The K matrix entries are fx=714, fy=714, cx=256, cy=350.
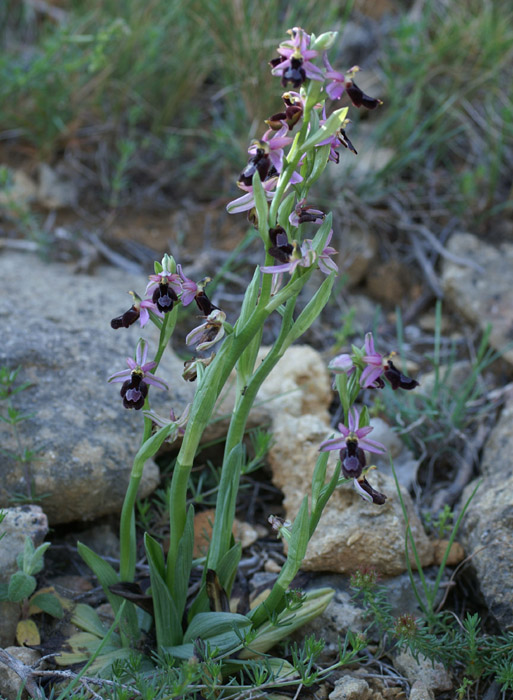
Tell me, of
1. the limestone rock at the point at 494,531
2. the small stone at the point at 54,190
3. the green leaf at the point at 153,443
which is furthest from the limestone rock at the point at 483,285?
the small stone at the point at 54,190

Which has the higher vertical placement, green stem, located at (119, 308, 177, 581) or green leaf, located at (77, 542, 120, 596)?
green stem, located at (119, 308, 177, 581)

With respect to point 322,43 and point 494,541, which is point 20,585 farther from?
point 322,43

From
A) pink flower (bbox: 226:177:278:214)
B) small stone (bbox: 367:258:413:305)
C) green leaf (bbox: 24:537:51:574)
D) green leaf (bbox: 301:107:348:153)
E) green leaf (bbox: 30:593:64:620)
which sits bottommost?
green leaf (bbox: 30:593:64:620)

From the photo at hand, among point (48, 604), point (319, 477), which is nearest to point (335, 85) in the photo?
point (319, 477)

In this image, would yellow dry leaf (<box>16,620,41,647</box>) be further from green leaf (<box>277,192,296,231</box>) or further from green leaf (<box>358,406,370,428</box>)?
green leaf (<box>277,192,296,231</box>)

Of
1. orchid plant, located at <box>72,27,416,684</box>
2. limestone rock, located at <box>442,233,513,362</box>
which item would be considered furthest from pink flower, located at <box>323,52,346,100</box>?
limestone rock, located at <box>442,233,513,362</box>

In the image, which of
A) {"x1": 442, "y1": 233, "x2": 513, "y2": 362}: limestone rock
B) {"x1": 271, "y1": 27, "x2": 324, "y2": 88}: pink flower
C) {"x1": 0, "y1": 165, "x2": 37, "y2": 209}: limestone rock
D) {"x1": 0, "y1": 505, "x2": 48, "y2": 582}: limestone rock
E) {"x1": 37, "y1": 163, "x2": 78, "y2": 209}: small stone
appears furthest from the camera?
{"x1": 37, "y1": 163, "x2": 78, "y2": 209}: small stone

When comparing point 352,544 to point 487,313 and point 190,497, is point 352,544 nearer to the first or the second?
point 190,497

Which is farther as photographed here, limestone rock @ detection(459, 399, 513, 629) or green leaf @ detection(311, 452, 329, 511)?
limestone rock @ detection(459, 399, 513, 629)
